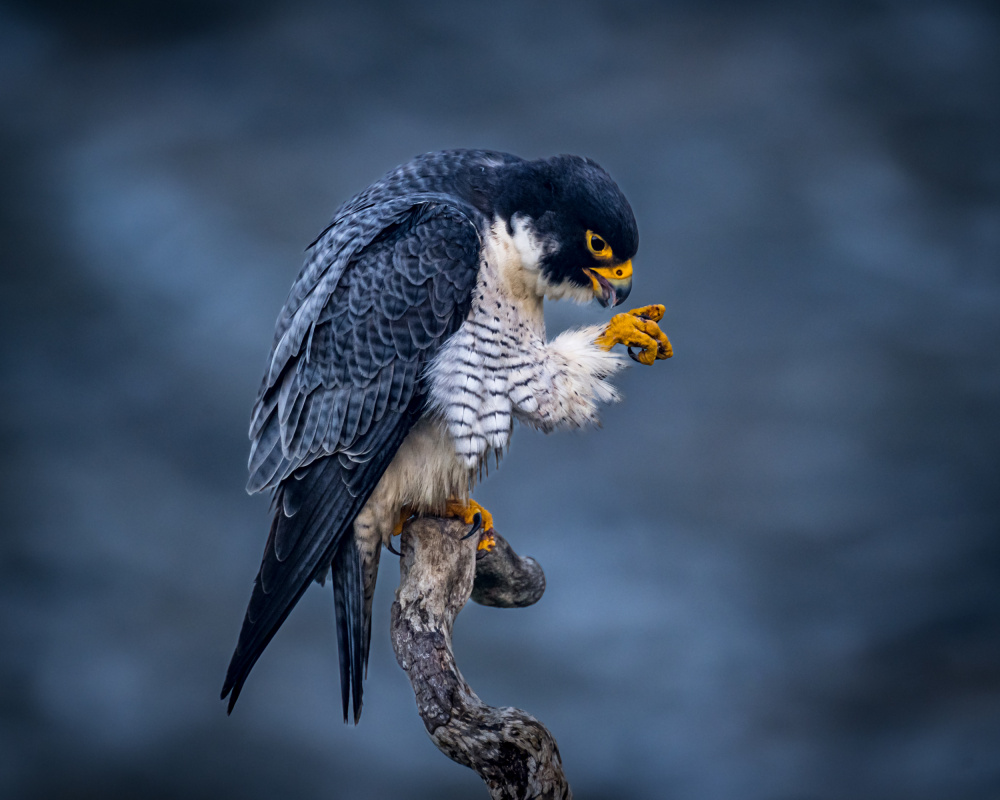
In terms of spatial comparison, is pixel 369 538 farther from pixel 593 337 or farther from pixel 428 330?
pixel 593 337

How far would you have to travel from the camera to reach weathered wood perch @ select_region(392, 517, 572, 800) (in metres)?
1.65

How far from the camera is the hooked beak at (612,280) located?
207 centimetres

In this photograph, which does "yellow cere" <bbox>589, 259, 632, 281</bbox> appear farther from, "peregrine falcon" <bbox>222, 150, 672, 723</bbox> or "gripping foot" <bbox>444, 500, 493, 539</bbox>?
"gripping foot" <bbox>444, 500, 493, 539</bbox>

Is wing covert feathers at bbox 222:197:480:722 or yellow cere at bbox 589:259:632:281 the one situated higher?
yellow cere at bbox 589:259:632:281

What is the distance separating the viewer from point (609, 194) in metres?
1.99

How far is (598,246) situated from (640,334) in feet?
0.87

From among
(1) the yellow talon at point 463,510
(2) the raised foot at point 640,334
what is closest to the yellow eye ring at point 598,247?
(2) the raised foot at point 640,334

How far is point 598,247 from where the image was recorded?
2039mm

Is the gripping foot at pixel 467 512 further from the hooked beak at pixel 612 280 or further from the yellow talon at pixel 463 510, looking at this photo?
the hooked beak at pixel 612 280

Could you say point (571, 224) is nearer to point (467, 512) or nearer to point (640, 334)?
point (640, 334)

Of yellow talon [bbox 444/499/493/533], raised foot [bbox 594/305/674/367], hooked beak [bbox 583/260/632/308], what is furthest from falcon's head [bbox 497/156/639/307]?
yellow talon [bbox 444/499/493/533]

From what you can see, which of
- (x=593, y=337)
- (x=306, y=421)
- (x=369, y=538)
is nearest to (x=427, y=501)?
(x=369, y=538)

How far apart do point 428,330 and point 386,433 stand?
255 millimetres

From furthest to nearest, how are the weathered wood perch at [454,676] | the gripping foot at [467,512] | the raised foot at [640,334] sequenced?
the gripping foot at [467,512], the raised foot at [640,334], the weathered wood perch at [454,676]
